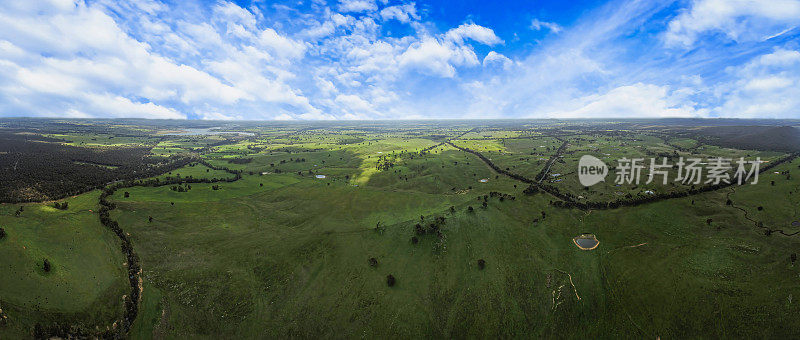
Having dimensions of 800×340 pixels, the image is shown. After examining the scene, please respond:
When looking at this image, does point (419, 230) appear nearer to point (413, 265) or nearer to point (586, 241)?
point (413, 265)

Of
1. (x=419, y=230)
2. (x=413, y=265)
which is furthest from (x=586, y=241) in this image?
(x=413, y=265)

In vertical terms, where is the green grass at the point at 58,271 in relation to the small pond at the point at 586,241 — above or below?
above

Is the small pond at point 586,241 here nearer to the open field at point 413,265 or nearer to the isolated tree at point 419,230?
the open field at point 413,265

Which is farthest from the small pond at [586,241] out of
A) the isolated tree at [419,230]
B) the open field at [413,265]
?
the isolated tree at [419,230]

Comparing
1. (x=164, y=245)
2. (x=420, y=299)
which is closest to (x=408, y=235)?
(x=420, y=299)

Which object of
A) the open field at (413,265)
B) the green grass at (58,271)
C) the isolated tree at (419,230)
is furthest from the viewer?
the isolated tree at (419,230)

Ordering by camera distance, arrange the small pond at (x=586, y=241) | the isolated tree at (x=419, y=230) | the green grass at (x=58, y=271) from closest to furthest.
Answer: the green grass at (x=58, y=271) < the small pond at (x=586, y=241) < the isolated tree at (x=419, y=230)

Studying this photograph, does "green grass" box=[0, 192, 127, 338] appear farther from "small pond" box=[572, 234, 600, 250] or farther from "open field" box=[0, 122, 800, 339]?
"small pond" box=[572, 234, 600, 250]

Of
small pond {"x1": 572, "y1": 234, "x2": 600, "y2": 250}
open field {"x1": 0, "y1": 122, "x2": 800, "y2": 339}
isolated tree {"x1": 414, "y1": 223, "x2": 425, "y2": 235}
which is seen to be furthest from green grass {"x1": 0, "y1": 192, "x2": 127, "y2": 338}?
small pond {"x1": 572, "y1": 234, "x2": 600, "y2": 250}
